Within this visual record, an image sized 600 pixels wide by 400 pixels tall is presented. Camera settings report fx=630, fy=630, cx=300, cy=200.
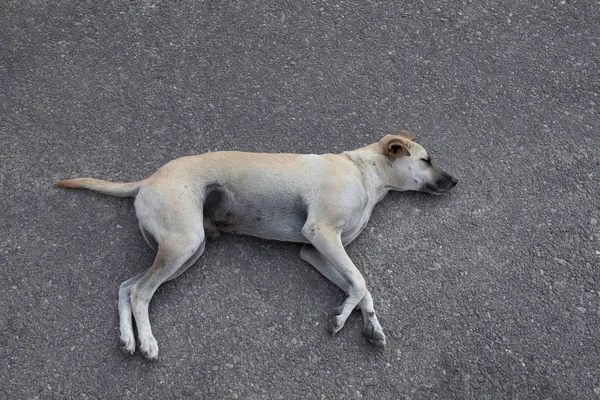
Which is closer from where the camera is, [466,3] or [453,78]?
[453,78]

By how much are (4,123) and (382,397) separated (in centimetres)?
387

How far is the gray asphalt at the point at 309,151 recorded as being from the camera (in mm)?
4234

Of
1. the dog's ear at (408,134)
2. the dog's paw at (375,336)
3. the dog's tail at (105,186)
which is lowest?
the dog's paw at (375,336)

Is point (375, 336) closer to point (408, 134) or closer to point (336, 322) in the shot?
point (336, 322)

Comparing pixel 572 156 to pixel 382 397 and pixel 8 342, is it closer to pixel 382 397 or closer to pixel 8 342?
pixel 382 397

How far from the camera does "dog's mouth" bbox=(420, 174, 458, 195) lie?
5.09m

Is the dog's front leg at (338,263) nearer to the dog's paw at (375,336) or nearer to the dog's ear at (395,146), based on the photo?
the dog's paw at (375,336)

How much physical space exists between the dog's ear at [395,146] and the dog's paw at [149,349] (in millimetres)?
2247

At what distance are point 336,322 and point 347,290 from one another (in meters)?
0.27

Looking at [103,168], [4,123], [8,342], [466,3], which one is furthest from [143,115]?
[466,3]

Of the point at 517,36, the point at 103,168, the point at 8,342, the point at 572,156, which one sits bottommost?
the point at 8,342

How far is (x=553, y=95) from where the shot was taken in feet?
19.9

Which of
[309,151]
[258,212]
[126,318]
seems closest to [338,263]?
[258,212]

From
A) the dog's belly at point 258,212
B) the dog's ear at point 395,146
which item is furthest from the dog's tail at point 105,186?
the dog's ear at point 395,146
